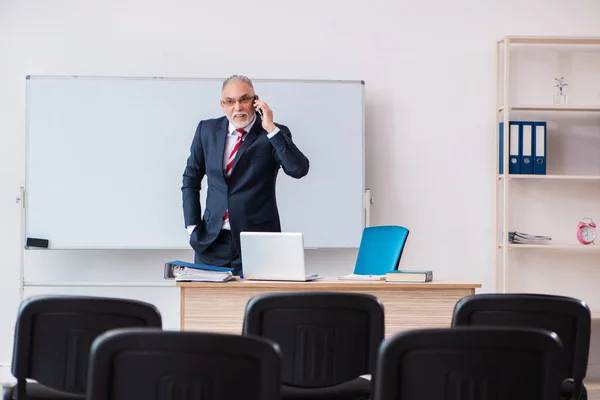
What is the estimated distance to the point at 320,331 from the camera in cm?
246

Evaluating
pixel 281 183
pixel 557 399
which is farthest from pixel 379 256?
pixel 557 399

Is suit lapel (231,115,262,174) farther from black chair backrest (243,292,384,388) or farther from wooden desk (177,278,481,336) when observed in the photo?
black chair backrest (243,292,384,388)

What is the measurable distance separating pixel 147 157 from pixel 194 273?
7.01ft

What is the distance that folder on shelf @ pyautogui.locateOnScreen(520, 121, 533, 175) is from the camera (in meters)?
5.50

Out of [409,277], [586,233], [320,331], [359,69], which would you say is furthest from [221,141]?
[586,233]

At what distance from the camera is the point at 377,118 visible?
18.6 ft

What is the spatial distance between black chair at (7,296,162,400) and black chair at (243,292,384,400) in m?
0.36

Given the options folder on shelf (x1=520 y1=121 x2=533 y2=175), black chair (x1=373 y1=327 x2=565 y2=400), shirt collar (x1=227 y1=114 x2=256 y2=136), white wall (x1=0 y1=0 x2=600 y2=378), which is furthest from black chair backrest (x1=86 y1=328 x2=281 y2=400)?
folder on shelf (x1=520 y1=121 x2=533 y2=175)

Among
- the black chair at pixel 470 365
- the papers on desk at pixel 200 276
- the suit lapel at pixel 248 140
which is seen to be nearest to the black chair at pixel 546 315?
the black chair at pixel 470 365

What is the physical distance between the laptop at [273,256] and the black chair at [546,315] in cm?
116

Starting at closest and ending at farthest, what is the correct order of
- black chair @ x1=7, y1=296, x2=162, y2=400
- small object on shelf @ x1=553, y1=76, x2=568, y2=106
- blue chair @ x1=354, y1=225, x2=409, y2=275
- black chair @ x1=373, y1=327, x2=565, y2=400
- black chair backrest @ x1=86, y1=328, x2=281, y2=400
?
black chair backrest @ x1=86, y1=328, x2=281, y2=400 → black chair @ x1=373, y1=327, x2=565, y2=400 → black chair @ x1=7, y1=296, x2=162, y2=400 → blue chair @ x1=354, y1=225, x2=409, y2=275 → small object on shelf @ x1=553, y1=76, x2=568, y2=106

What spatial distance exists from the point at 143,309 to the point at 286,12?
3.85 m

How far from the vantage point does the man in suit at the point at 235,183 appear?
4254 mm

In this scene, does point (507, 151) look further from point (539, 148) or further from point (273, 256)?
point (273, 256)
